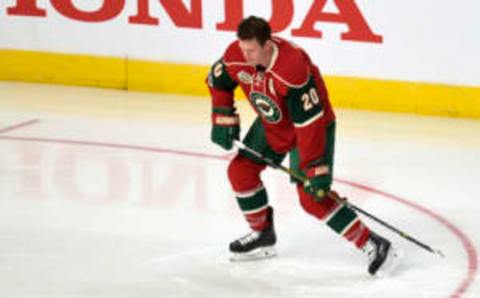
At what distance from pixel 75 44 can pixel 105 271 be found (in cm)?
438

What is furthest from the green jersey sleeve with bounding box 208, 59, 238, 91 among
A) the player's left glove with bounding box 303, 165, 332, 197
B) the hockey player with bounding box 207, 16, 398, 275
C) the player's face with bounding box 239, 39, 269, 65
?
the player's left glove with bounding box 303, 165, 332, 197

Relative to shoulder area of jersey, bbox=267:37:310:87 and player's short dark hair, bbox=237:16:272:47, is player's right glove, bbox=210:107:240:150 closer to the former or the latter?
shoulder area of jersey, bbox=267:37:310:87

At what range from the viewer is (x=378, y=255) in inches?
196

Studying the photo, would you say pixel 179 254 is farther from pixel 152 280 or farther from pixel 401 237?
pixel 401 237

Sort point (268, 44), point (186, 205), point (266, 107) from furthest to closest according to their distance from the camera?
point (186, 205) < point (266, 107) < point (268, 44)

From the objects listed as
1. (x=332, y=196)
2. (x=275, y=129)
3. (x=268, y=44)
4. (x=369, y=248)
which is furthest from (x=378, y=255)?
(x=268, y=44)

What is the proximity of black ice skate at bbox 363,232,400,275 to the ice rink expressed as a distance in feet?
0.15

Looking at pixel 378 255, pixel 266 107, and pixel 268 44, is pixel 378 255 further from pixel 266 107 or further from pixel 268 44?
pixel 268 44

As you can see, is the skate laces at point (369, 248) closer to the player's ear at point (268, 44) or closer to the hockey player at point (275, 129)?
the hockey player at point (275, 129)

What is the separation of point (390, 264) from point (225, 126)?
35.9 inches

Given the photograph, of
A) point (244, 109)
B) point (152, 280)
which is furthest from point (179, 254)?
point (244, 109)

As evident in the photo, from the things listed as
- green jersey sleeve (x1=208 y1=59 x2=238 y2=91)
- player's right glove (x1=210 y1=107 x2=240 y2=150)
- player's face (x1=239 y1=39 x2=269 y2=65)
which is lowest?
player's right glove (x1=210 y1=107 x2=240 y2=150)

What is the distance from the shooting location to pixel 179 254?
528cm

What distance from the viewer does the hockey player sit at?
15.4 ft
